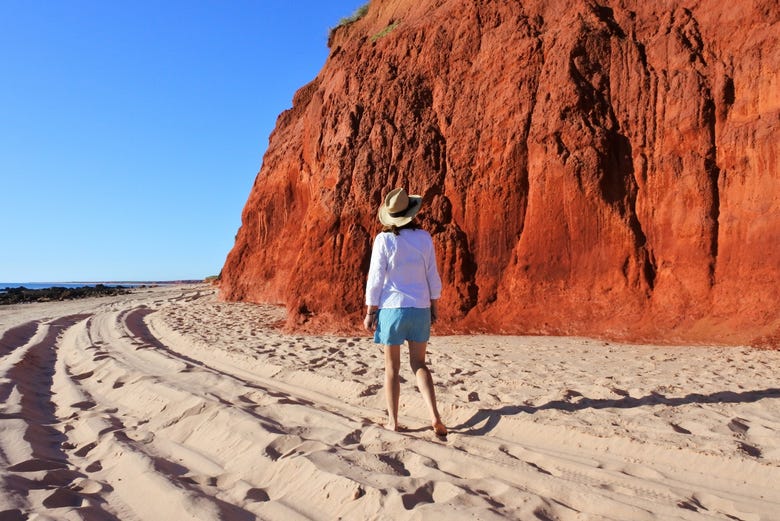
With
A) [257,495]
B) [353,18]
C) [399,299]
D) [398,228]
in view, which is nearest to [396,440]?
[399,299]

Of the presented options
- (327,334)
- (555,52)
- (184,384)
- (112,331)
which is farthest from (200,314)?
(555,52)

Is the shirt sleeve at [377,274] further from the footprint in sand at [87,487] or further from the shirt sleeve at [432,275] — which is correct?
the footprint in sand at [87,487]

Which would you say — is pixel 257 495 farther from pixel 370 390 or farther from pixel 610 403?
pixel 610 403

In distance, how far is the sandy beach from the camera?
2.60 m

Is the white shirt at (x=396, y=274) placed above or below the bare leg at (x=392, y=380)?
above

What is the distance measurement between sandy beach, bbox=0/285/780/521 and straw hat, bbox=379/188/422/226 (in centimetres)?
149

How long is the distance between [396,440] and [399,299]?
A: 94cm

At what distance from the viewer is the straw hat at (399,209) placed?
392 centimetres

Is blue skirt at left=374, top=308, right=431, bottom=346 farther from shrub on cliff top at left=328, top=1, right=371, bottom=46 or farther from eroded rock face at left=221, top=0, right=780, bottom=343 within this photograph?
shrub on cliff top at left=328, top=1, right=371, bottom=46

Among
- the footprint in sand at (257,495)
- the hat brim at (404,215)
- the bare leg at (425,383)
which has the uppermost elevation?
the hat brim at (404,215)

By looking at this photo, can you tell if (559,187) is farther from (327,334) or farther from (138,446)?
(138,446)

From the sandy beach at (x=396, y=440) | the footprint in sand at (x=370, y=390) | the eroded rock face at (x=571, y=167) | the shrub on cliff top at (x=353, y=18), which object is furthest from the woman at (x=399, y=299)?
the shrub on cliff top at (x=353, y=18)

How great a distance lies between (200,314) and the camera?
1359 cm

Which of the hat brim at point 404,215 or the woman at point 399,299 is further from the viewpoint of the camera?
the hat brim at point 404,215
